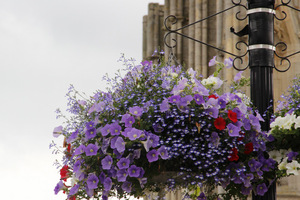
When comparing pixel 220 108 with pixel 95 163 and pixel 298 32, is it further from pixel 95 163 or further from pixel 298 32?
pixel 298 32

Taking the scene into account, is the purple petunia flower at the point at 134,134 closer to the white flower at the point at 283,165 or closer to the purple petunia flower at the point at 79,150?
the purple petunia flower at the point at 79,150

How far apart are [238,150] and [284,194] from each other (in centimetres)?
416

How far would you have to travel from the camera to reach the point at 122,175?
3.73m

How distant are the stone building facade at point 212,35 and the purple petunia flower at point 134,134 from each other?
3.83 m

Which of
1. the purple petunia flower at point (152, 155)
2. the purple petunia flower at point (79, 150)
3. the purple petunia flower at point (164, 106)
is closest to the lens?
the purple petunia flower at point (152, 155)

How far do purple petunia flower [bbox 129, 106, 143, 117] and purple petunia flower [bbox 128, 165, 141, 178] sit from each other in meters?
0.29

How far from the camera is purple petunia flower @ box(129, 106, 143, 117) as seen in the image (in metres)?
3.76

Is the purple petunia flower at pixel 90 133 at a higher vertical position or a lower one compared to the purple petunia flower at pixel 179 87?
lower

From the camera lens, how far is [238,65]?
8969mm

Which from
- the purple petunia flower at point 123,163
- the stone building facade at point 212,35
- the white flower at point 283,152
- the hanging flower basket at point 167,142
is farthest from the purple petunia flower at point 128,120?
the stone building facade at point 212,35

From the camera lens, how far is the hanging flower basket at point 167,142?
372cm

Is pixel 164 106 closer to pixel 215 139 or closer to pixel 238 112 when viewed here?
pixel 215 139

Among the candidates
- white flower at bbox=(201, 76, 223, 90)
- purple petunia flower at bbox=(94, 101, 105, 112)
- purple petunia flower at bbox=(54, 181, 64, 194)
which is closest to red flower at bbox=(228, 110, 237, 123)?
white flower at bbox=(201, 76, 223, 90)

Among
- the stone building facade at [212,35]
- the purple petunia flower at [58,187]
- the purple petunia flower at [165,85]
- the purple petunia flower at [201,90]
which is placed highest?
the stone building facade at [212,35]
